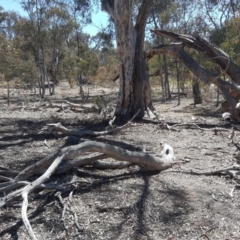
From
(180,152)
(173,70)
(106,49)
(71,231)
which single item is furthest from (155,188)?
(106,49)

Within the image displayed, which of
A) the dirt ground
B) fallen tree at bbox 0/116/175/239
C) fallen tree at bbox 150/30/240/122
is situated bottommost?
the dirt ground

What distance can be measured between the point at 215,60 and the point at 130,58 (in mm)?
2698

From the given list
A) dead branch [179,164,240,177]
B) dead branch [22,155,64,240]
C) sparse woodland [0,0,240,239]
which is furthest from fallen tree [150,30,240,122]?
dead branch [22,155,64,240]

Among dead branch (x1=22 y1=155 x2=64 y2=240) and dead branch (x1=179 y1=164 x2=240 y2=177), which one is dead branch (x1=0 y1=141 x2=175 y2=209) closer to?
dead branch (x1=22 y1=155 x2=64 y2=240)

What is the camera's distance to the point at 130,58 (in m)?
10.6

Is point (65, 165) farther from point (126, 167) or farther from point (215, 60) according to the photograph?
point (215, 60)

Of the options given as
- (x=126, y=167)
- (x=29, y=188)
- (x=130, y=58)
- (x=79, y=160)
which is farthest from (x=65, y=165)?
(x=130, y=58)

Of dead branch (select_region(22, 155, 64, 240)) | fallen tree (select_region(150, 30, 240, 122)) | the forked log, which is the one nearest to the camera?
dead branch (select_region(22, 155, 64, 240))

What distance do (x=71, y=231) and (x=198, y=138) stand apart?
4.91 metres

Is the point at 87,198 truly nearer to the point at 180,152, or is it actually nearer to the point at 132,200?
the point at 132,200

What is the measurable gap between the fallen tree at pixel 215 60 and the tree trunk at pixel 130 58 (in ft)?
4.03

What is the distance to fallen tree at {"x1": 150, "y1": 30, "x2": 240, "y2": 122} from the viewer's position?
1029 cm

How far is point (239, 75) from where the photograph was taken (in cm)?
1088

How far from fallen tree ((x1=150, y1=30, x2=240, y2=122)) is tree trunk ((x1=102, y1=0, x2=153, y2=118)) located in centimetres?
123
